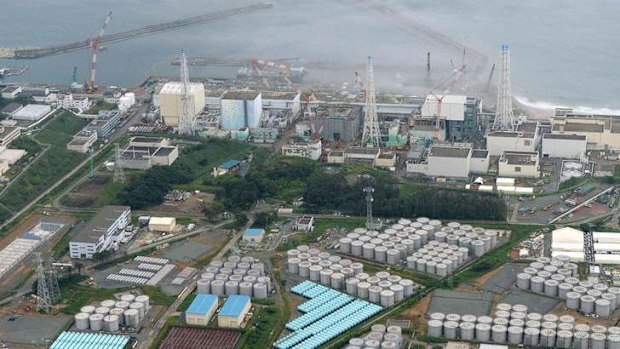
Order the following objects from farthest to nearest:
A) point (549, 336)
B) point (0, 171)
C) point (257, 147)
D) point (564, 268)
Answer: point (257, 147), point (0, 171), point (564, 268), point (549, 336)

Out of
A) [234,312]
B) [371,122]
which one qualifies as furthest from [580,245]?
[371,122]

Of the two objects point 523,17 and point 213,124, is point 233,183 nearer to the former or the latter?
point 213,124

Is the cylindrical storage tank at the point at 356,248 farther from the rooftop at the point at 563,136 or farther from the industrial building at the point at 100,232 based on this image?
the rooftop at the point at 563,136

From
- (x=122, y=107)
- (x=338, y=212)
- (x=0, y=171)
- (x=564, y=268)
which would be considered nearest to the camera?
(x=564, y=268)

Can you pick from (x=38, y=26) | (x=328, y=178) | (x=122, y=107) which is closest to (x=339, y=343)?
(x=328, y=178)

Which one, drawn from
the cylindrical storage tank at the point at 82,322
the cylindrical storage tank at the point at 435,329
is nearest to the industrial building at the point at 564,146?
the cylindrical storage tank at the point at 435,329

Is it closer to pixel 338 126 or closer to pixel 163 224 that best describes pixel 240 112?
pixel 338 126

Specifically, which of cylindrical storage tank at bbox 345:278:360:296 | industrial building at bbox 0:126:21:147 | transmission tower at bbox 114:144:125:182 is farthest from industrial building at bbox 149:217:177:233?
industrial building at bbox 0:126:21:147
